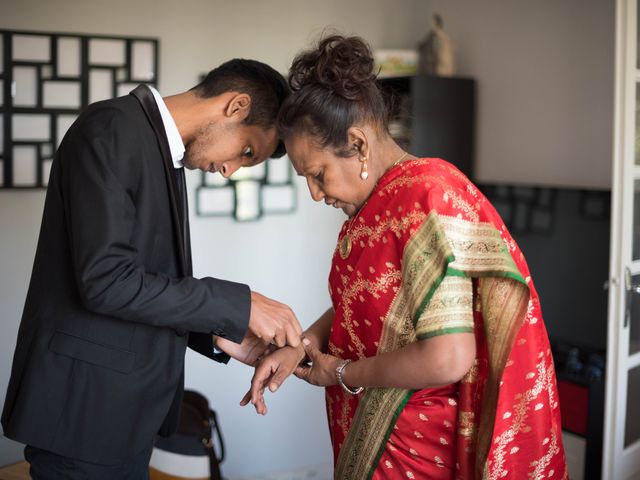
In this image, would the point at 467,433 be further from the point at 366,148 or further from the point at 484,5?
the point at 484,5

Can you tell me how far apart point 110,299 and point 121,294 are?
0.07 feet

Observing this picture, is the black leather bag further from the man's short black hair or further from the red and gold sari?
the man's short black hair

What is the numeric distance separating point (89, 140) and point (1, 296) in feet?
7.03

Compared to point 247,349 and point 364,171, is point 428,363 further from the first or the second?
point 247,349

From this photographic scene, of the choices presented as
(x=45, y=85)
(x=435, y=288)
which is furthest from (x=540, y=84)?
(x=435, y=288)

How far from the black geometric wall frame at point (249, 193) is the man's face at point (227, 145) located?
1.90 m

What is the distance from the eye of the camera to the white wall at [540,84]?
11.0 ft

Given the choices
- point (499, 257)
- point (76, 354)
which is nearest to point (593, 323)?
point (499, 257)

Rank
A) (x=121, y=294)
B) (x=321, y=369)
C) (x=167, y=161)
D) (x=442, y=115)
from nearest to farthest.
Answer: (x=121, y=294), (x=167, y=161), (x=321, y=369), (x=442, y=115)

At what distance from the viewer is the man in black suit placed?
4.76ft

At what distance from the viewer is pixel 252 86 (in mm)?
1723

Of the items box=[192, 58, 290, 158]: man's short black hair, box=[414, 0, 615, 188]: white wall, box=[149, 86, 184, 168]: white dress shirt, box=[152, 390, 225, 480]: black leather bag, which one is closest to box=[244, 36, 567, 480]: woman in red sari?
box=[192, 58, 290, 158]: man's short black hair

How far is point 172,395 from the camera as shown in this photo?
1690mm

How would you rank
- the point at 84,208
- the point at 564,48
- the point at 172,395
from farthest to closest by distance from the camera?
the point at 564,48
the point at 172,395
the point at 84,208
